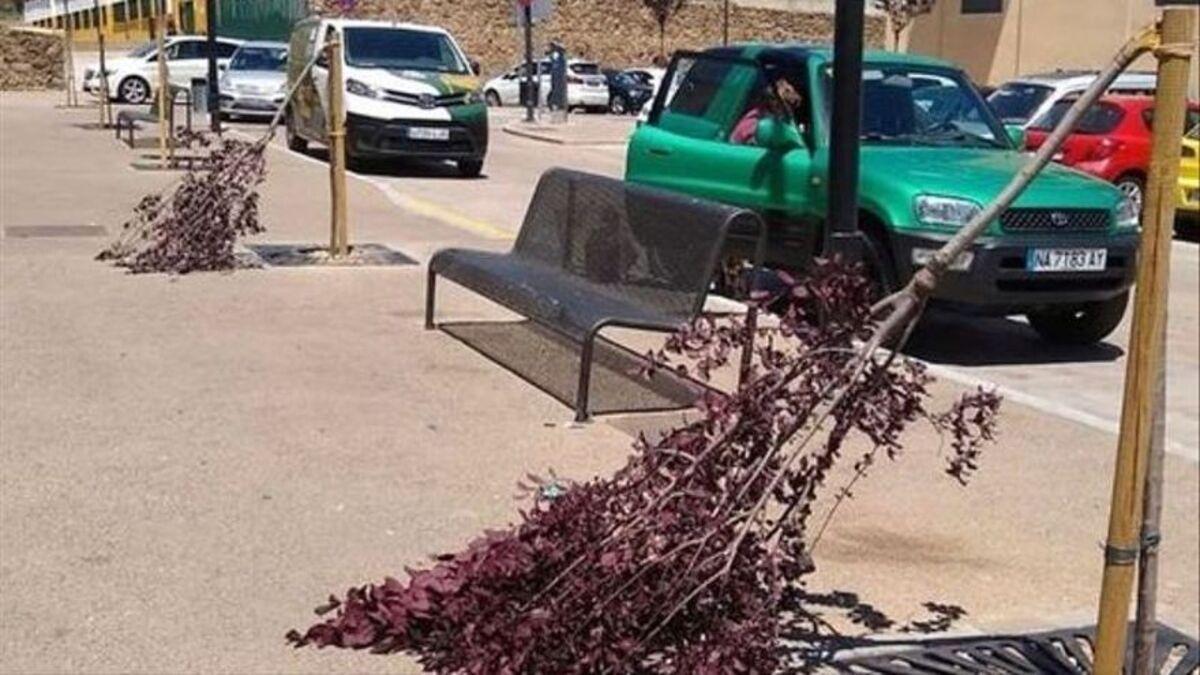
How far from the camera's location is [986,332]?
31.4 feet

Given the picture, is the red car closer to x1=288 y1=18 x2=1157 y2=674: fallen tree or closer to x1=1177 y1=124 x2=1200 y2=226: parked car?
x1=1177 y1=124 x2=1200 y2=226: parked car

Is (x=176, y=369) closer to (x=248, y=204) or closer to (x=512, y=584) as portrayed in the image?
(x=248, y=204)

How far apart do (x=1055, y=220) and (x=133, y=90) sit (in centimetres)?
3209

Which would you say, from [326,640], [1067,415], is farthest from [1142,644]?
[1067,415]

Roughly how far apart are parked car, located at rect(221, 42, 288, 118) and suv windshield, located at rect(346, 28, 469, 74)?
11.4 metres

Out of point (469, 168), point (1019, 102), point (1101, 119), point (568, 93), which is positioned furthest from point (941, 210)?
point (568, 93)

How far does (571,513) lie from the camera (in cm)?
377

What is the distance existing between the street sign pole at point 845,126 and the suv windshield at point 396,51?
10.9 m

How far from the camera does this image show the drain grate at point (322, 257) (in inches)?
432

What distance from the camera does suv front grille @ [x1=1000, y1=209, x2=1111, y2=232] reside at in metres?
8.16

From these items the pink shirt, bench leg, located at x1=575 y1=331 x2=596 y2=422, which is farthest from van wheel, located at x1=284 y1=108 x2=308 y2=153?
bench leg, located at x1=575 y1=331 x2=596 y2=422

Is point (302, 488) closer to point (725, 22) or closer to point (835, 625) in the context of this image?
point (835, 625)

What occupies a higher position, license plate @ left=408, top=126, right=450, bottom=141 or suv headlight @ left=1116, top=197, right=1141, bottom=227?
suv headlight @ left=1116, top=197, right=1141, bottom=227

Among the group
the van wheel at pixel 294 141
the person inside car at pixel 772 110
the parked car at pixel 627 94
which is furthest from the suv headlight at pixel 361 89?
the person inside car at pixel 772 110
